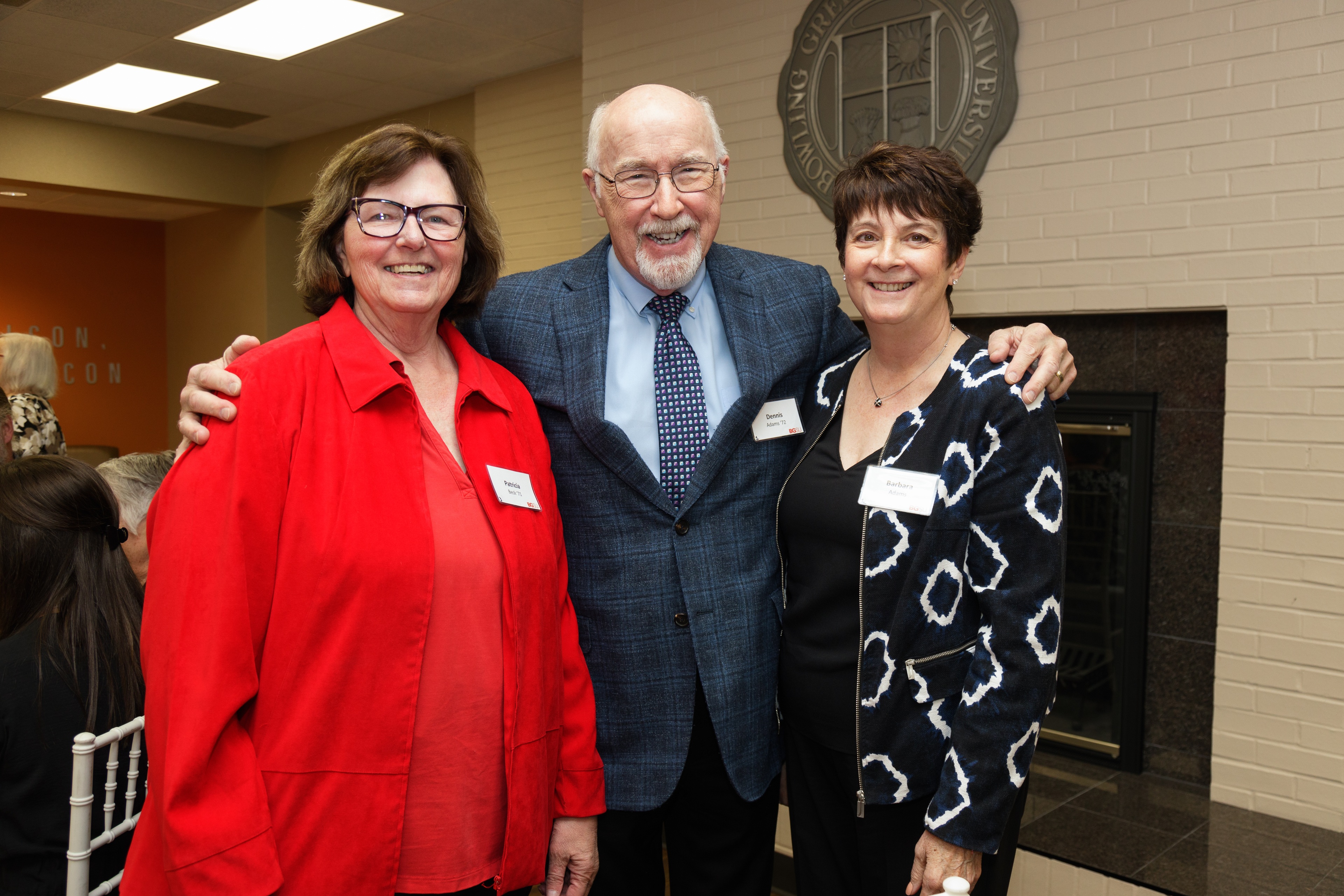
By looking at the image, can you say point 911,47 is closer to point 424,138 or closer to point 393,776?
point 424,138

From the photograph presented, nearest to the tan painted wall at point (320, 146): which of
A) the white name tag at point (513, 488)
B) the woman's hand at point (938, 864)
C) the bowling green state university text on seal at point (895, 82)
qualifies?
the bowling green state university text on seal at point (895, 82)

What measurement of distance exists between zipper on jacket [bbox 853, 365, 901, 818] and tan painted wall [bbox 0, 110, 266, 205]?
879 cm

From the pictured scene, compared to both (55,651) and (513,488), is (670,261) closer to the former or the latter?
(513,488)

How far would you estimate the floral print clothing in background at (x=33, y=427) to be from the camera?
5.22 metres

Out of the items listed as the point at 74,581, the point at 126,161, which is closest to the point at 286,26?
the point at 126,161

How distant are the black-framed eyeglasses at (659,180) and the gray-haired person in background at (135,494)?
163 centimetres

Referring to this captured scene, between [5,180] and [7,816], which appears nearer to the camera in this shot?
[7,816]

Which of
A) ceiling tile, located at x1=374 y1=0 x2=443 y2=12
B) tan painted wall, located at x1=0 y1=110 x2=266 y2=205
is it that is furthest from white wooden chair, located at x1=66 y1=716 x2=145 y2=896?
tan painted wall, located at x1=0 y1=110 x2=266 y2=205

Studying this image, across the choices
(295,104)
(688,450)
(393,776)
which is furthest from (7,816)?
(295,104)

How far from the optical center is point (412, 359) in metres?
1.56

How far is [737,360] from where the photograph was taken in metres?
1.85

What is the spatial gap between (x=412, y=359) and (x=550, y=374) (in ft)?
1.02

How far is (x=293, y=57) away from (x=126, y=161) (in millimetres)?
3087

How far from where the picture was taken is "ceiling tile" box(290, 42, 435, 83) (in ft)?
20.4
